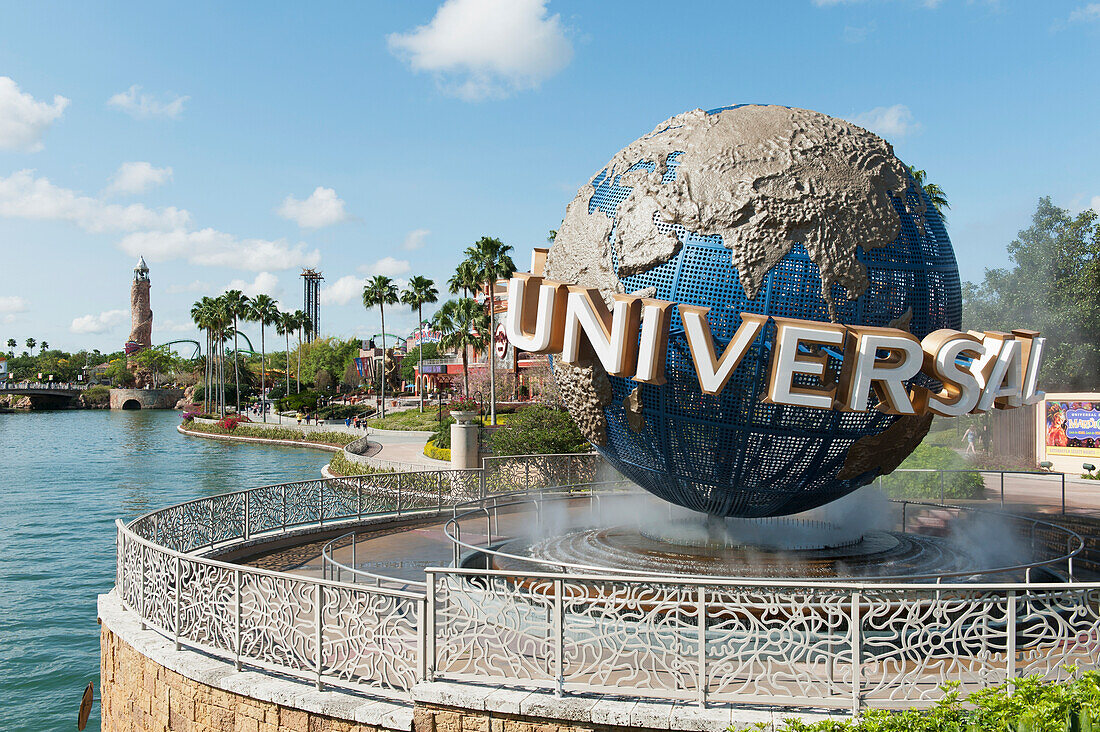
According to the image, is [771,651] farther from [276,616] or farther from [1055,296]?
[1055,296]

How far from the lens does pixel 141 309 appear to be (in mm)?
154500

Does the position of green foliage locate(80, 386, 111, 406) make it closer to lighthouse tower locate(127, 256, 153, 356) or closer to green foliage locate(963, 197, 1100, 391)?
lighthouse tower locate(127, 256, 153, 356)

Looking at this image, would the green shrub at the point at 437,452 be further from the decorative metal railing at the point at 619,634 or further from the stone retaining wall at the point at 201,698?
the decorative metal railing at the point at 619,634

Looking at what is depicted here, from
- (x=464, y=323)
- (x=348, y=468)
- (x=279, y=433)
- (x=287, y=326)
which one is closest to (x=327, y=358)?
(x=287, y=326)

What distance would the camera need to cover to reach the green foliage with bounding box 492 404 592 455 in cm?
2483

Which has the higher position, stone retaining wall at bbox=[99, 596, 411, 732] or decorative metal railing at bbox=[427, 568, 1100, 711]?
decorative metal railing at bbox=[427, 568, 1100, 711]

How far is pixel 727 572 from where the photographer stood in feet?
31.8

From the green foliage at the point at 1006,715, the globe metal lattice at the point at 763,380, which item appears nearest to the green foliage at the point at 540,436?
the globe metal lattice at the point at 763,380

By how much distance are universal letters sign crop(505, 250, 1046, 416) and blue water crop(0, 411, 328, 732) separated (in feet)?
36.2

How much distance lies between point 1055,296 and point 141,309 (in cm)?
15882

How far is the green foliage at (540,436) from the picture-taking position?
24828 millimetres

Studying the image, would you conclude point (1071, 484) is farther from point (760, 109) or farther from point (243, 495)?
point (243, 495)

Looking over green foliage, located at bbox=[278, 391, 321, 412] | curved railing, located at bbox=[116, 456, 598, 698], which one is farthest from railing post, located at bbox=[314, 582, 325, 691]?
green foliage, located at bbox=[278, 391, 321, 412]

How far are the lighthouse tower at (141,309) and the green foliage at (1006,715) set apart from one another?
168m
